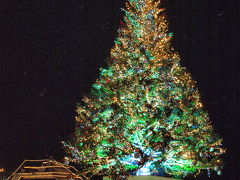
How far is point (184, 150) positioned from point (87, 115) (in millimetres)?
3200

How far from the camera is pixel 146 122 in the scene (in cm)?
1234

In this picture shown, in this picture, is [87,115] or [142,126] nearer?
[142,126]

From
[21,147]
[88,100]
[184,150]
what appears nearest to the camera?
[184,150]

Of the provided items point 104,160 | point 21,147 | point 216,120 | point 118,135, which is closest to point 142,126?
point 118,135

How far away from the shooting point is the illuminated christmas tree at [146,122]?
12.3m

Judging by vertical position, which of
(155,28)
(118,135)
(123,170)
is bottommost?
(123,170)

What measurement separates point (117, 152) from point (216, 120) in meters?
7.69

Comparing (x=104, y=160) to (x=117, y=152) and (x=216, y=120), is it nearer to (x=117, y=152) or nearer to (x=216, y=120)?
(x=117, y=152)

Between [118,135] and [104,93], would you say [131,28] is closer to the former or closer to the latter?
[104,93]

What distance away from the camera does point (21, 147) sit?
78.7 ft

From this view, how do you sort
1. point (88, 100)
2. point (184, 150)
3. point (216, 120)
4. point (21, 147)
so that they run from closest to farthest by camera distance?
point (184, 150), point (88, 100), point (216, 120), point (21, 147)

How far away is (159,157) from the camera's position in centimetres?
1234

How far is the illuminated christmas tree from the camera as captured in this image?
12.3 m

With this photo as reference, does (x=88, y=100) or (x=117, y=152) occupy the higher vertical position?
(x=88, y=100)
